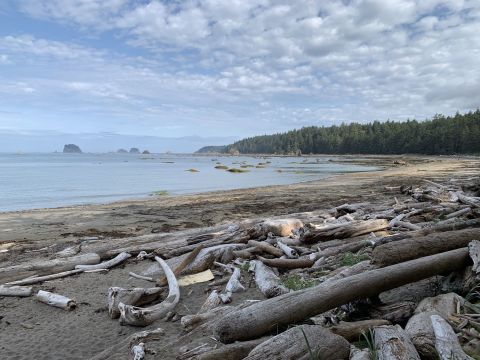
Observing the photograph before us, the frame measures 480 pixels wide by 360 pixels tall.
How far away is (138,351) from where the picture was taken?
4.53 meters

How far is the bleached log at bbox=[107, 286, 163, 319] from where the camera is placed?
5957mm

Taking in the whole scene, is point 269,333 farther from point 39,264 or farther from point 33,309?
point 39,264

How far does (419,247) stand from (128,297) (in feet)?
13.9

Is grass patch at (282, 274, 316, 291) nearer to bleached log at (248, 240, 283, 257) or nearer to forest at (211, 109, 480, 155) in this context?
bleached log at (248, 240, 283, 257)

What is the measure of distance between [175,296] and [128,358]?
1.81 meters

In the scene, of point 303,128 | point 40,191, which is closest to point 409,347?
point 40,191

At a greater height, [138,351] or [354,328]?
[354,328]

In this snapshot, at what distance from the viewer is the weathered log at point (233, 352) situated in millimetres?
3510

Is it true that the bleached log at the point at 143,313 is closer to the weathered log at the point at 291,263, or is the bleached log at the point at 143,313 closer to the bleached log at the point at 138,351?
the bleached log at the point at 138,351

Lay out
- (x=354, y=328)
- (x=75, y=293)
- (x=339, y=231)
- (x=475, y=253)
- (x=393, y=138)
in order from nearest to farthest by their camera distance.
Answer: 1. (x=354, y=328)
2. (x=475, y=253)
3. (x=75, y=293)
4. (x=339, y=231)
5. (x=393, y=138)

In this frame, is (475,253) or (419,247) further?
(419,247)

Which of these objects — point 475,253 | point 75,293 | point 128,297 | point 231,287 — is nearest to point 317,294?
point 475,253

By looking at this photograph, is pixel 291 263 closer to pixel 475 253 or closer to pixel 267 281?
pixel 267 281

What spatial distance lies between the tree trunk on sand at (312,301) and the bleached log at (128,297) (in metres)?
2.67
